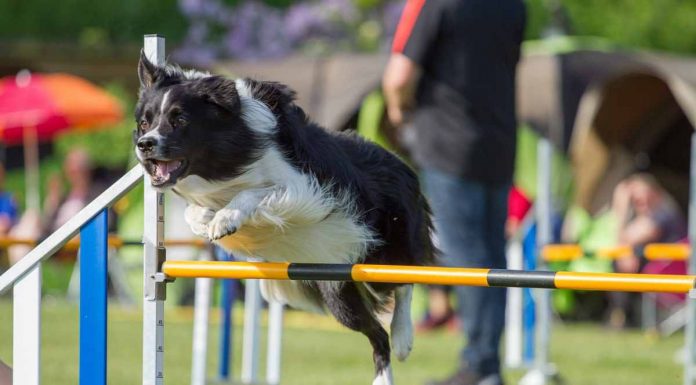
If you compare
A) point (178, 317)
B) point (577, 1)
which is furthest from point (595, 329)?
point (577, 1)

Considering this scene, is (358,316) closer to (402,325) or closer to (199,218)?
(402,325)

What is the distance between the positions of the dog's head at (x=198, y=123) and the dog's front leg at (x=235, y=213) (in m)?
0.10

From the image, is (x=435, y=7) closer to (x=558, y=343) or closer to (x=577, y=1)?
(x=558, y=343)

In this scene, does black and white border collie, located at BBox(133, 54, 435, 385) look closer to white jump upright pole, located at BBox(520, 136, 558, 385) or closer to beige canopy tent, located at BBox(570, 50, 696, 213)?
Result: white jump upright pole, located at BBox(520, 136, 558, 385)

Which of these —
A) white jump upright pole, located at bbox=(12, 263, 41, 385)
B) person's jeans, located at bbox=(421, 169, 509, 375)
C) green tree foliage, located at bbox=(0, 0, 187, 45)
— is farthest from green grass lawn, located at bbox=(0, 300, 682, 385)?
green tree foliage, located at bbox=(0, 0, 187, 45)

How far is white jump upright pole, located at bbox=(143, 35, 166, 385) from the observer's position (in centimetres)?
389

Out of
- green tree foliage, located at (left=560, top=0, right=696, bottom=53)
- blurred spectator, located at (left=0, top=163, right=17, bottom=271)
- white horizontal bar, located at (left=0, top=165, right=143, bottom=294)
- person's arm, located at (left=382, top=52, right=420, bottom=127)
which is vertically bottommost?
white horizontal bar, located at (left=0, top=165, right=143, bottom=294)

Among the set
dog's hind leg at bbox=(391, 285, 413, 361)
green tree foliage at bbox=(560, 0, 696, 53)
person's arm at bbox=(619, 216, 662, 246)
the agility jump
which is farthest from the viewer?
green tree foliage at bbox=(560, 0, 696, 53)

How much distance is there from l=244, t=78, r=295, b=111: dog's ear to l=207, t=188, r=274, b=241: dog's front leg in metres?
0.30

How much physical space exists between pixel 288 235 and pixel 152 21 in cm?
2089

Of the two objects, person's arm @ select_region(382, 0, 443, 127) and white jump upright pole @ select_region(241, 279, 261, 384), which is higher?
person's arm @ select_region(382, 0, 443, 127)

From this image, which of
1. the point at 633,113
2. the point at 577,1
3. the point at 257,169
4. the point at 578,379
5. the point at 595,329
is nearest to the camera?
the point at 257,169

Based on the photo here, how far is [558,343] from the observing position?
991 cm

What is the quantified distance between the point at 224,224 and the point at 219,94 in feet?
1.41
